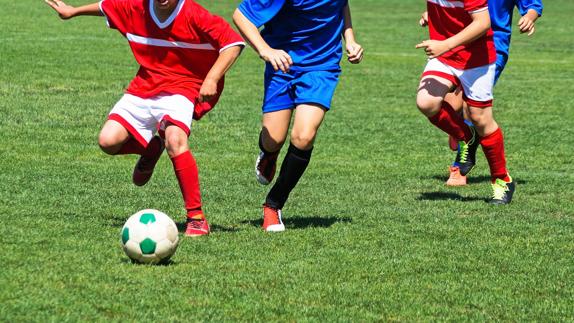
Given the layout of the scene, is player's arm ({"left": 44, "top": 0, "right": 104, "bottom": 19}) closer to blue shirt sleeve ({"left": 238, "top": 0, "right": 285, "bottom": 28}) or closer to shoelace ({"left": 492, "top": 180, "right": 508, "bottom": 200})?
blue shirt sleeve ({"left": 238, "top": 0, "right": 285, "bottom": 28})

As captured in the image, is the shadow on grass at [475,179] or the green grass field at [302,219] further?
the shadow on grass at [475,179]

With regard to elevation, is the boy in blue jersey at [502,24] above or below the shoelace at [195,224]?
below

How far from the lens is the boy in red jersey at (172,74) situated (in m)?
7.63

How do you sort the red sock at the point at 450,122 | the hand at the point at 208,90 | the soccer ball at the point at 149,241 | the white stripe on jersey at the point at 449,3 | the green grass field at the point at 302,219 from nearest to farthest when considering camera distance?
the green grass field at the point at 302,219
the soccer ball at the point at 149,241
the hand at the point at 208,90
the white stripe on jersey at the point at 449,3
the red sock at the point at 450,122

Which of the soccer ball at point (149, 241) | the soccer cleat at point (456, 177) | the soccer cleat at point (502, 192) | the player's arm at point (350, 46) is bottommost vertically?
the soccer cleat at point (456, 177)

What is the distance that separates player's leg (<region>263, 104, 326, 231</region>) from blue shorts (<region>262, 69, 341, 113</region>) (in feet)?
0.20

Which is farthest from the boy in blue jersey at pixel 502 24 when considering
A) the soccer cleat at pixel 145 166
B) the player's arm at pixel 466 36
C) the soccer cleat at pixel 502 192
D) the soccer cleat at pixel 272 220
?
the soccer cleat at pixel 145 166

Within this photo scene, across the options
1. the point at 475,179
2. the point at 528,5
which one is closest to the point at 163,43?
the point at 528,5

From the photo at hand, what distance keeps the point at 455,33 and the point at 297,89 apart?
193cm

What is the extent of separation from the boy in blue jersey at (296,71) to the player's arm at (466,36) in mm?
774

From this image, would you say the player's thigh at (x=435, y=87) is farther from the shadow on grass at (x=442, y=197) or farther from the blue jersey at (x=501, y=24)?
the blue jersey at (x=501, y=24)

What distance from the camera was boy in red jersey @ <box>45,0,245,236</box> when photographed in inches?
300

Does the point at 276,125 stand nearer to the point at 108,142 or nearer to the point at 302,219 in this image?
the point at 302,219

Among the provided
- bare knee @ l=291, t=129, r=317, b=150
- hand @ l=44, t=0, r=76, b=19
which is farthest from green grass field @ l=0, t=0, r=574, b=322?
hand @ l=44, t=0, r=76, b=19
